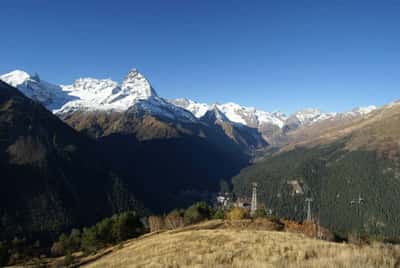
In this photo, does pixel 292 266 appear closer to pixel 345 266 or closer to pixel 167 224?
pixel 345 266

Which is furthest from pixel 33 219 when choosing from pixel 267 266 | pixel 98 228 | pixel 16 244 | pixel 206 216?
pixel 267 266

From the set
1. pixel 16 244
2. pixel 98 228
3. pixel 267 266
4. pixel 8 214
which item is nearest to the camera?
pixel 267 266

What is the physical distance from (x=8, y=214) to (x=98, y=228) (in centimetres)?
11884

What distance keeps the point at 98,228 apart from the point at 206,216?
108 feet

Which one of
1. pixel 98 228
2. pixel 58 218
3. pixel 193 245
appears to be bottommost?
pixel 58 218

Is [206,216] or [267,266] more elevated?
[267,266]

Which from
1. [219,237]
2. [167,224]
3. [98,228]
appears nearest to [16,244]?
[98,228]

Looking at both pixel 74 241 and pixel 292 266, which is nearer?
pixel 292 266

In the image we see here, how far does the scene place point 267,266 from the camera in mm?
10375

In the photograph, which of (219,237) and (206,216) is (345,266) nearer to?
(219,237)

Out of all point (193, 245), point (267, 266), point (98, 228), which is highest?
point (267, 266)

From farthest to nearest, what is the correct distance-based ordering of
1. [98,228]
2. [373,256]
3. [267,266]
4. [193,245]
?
[98,228] < [193,245] < [373,256] < [267,266]

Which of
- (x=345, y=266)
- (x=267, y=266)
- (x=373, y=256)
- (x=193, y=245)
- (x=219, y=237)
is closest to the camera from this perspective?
(x=345, y=266)

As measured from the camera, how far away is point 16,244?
11919cm
